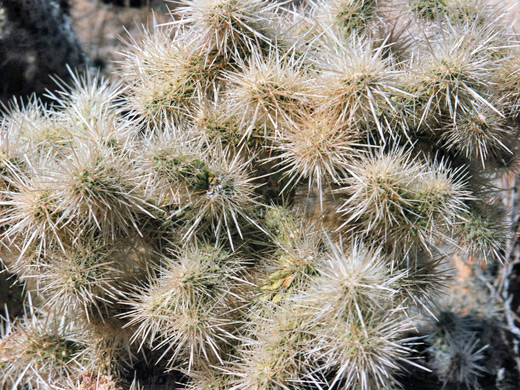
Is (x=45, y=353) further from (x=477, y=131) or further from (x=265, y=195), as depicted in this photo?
(x=477, y=131)

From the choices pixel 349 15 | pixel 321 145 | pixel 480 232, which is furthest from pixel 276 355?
pixel 349 15

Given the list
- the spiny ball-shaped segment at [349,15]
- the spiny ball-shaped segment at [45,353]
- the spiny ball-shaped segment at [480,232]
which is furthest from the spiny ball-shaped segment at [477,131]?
the spiny ball-shaped segment at [45,353]

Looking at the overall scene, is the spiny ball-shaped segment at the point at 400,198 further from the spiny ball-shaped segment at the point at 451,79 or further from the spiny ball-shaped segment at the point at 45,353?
the spiny ball-shaped segment at the point at 45,353

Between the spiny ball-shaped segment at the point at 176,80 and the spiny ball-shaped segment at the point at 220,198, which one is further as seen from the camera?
the spiny ball-shaped segment at the point at 176,80

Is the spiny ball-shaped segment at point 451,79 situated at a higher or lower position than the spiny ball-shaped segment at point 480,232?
higher

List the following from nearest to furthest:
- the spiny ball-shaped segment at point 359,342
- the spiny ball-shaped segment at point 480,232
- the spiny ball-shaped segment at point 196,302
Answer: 1. the spiny ball-shaped segment at point 359,342
2. the spiny ball-shaped segment at point 196,302
3. the spiny ball-shaped segment at point 480,232

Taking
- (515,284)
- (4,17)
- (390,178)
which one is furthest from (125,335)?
(515,284)

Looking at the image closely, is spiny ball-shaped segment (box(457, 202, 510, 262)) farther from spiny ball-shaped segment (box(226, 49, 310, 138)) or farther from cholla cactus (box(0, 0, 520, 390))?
spiny ball-shaped segment (box(226, 49, 310, 138))

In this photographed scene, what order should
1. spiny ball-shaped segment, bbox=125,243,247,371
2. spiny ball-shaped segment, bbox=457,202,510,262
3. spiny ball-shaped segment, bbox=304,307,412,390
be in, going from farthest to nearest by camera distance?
spiny ball-shaped segment, bbox=457,202,510,262
spiny ball-shaped segment, bbox=125,243,247,371
spiny ball-shaped segment, bbox=304,307,412,390

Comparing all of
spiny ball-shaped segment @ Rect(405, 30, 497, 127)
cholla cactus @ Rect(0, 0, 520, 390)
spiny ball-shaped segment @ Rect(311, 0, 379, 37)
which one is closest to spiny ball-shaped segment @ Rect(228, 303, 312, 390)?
cholla cactus @ Rect(0, 0, 520, 390)

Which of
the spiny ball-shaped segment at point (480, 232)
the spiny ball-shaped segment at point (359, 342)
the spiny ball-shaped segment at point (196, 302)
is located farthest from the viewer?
the spiny ball-shaped segment at point (480, 232)
